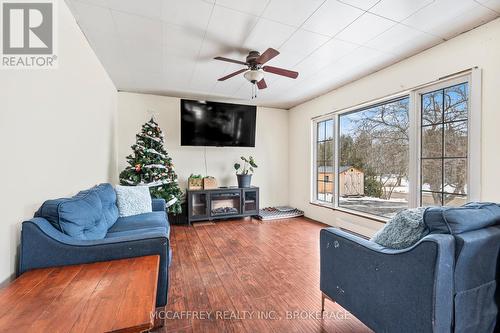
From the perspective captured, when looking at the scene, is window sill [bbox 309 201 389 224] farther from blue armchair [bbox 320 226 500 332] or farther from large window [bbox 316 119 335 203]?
blue armchair [bbox 320 226 500 332]

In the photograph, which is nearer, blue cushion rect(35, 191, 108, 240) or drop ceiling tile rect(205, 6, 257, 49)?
blue cushion rect(35, 191, 108, 240)

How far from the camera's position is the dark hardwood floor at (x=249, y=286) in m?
1.65

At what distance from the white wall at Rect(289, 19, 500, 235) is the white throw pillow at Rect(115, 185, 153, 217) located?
Answer: 3.15m

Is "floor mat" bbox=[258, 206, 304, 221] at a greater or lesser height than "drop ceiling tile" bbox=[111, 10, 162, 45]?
lesser

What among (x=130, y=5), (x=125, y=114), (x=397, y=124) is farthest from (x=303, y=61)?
(x=125, y=114)

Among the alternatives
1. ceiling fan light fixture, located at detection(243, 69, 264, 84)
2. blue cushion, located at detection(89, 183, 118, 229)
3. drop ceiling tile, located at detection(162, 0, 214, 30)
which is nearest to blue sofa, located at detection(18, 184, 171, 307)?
blue cushion, located at detection(89, 183, 118, 229)

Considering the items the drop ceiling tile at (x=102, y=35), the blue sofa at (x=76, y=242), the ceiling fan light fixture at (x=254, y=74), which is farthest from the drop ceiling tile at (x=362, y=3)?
the blue sofa at (x=76, y=242)

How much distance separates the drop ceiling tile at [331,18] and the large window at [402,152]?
4.61 ft

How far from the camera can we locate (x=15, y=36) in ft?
4.74

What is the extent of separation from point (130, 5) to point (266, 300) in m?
2.84

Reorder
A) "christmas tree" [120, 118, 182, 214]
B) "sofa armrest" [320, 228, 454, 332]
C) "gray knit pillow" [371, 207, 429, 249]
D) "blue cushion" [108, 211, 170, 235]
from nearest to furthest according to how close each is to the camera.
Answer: "sofa armrest" [320, 228, 454, 332], "gray knit pillow" [371, 207, 429, 249], "blue cushion" [108, 211, 170, 235], "christmas tree" [120, 118, 182, 214]

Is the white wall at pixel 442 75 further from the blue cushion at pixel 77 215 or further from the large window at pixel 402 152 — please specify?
the blue cushion at pixel 77 215

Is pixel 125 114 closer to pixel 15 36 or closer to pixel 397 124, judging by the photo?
pixel 15 36

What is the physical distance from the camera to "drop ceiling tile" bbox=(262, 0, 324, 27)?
75.5 inches
